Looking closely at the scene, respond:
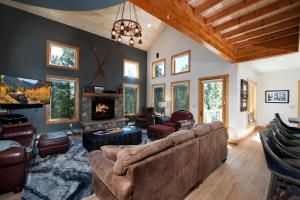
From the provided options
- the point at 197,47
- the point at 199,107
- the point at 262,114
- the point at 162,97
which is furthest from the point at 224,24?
the point at 262,114

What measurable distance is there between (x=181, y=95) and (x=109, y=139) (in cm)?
378

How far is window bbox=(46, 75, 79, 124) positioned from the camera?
5254 millimetres

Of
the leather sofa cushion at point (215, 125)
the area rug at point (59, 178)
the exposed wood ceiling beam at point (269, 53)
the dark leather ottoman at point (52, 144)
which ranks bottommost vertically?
the area rug at point (59, 178)

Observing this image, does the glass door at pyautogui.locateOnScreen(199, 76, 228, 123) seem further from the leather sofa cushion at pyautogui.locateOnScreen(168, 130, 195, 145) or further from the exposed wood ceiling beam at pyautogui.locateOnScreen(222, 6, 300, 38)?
the leather sofa cushion at pyautogui.locateOnScreen(168, 130, 195, 145)

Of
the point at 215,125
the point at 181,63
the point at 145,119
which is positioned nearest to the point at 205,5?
the point at 215,125

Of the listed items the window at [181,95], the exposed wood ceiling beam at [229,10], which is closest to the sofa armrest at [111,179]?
the exposed wood ceiling beam at [229,10]

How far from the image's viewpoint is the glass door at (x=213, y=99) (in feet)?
15.7

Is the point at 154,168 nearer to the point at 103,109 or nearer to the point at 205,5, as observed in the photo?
the point at 205,5

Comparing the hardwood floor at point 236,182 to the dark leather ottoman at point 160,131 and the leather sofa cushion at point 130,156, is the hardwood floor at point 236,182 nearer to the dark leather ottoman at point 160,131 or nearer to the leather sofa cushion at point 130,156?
the leather sofa cushion at point 130,156

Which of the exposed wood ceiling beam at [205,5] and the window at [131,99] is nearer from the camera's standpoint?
the exposed wood ceiling beam at [205,5]

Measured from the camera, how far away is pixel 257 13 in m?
2.46

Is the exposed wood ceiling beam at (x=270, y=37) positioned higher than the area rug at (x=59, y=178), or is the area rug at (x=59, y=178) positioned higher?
the exposed wood ceiling beam at (x=270, y=37)

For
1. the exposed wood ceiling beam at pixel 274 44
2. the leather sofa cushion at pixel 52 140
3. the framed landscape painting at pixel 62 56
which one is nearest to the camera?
the leather sofa cushion at pixel 52 140

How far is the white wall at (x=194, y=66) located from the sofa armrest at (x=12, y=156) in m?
5.05
